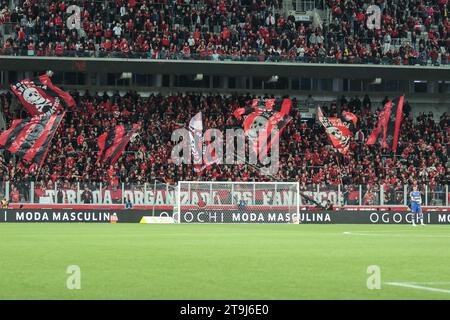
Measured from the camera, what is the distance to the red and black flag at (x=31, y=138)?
5488cm

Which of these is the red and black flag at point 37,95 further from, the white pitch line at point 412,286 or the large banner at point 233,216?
the white pitch line at point 412,286

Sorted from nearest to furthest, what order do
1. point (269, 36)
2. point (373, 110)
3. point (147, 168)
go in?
point (147, 168) < point (269, 36) < point (373, 110)

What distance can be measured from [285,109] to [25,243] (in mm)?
38041

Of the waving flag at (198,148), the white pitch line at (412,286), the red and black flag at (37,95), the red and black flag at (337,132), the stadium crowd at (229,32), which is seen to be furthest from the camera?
the stadium crowd at (229,32)

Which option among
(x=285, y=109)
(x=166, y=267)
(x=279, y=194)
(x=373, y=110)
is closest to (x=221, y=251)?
(x=166, y=267)

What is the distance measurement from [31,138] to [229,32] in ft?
54.3

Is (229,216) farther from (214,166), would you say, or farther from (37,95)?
(37,95)

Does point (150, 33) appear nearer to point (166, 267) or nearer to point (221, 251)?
point (221, 251)

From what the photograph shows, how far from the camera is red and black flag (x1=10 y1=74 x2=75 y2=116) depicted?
5834cm

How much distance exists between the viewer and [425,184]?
190 feet

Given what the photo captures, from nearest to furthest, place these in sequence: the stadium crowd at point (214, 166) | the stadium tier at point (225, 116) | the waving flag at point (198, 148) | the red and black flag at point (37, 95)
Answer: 1. the stadium tier at point (225, 116)
2. the stadium crowd at point (214, 166)
3. the waving flag at point (198, 148)
4. the red and black flag at point (37, 95)

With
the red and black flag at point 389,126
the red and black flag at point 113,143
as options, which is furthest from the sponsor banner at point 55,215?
the red and black flag at point 389,126

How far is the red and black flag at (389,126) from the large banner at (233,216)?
824cm

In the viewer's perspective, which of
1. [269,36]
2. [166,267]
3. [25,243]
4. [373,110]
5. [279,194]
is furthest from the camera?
[373,110]
